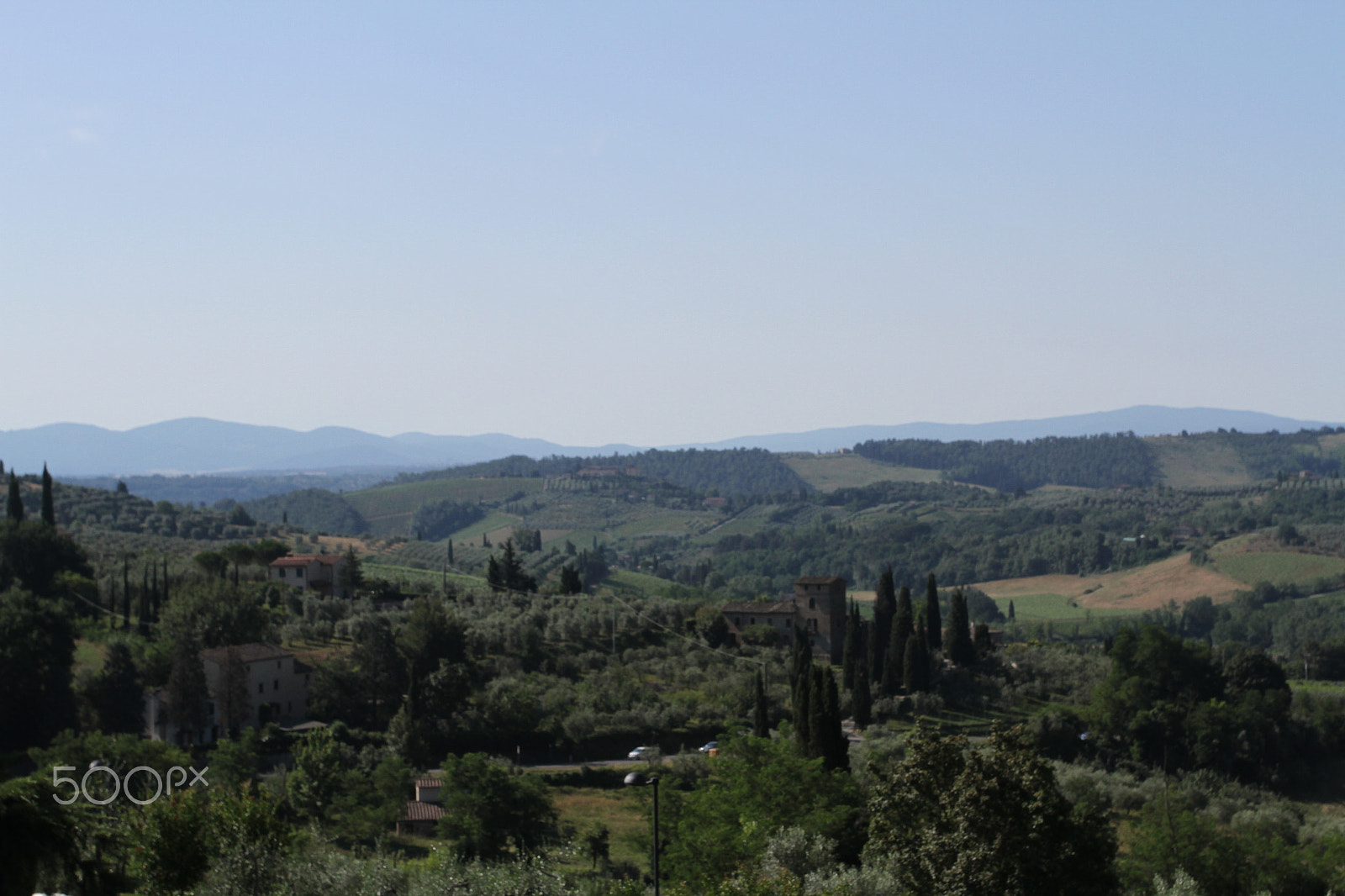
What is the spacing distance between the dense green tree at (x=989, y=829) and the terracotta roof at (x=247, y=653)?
36.6 m

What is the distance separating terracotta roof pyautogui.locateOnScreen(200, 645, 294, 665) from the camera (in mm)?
55769

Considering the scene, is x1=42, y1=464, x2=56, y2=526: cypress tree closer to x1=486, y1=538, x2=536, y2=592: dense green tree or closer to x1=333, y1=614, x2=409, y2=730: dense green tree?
x1=333, y1=614, x2=409, y2=730: dense green tree

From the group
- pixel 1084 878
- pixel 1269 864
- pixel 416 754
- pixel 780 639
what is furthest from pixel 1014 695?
pixel 1084 878

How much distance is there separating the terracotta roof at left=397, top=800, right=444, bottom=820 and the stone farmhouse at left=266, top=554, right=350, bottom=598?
36.1 meters

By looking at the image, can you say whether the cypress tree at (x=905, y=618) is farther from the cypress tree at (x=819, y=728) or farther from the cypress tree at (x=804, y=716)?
the cypress tree at (x=819, y=728)

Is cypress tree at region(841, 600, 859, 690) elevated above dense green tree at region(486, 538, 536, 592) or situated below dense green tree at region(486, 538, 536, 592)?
below

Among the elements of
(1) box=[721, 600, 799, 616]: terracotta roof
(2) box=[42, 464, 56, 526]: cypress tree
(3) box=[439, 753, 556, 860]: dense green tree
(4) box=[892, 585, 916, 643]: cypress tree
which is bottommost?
(3) box=[439, 753, 556, 860]: dense green tree

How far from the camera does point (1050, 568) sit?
190 m

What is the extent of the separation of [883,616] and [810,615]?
26.3 ft

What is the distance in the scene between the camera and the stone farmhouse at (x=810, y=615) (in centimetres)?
8156

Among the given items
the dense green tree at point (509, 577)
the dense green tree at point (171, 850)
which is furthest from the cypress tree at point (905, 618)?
the dense green tree at point (171, 850)

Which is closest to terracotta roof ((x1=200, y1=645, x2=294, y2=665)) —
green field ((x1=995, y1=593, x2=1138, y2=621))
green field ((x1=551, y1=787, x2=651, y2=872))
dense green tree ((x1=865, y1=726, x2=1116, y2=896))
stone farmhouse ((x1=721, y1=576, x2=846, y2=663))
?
green field ((x1=551, y1=787, x2=651, y2=872))

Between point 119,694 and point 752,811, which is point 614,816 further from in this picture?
point 119,694

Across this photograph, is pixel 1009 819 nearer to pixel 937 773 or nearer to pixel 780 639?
pixel 937 773
